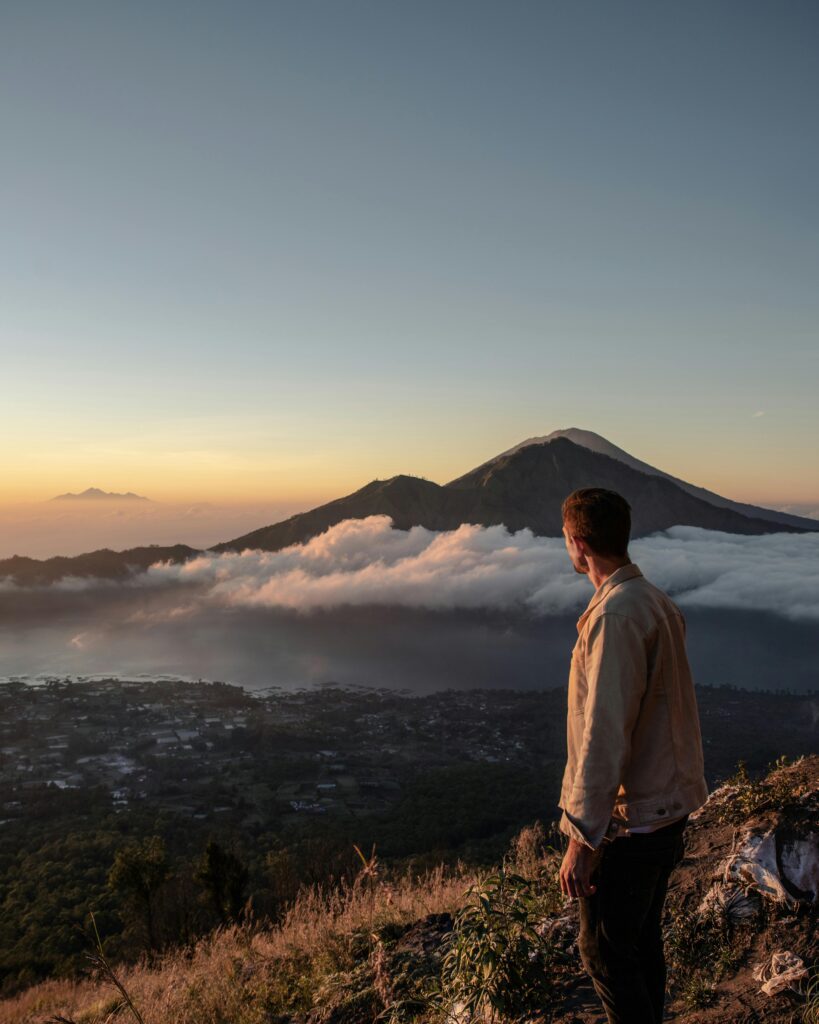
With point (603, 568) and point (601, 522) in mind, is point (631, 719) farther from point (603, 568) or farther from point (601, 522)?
point (601, 522)

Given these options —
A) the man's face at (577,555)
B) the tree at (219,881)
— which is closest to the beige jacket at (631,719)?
the man's face at (577,555)

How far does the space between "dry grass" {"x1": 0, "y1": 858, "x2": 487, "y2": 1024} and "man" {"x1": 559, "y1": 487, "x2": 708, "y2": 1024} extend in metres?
2.56

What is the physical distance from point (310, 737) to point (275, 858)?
73.4 meters

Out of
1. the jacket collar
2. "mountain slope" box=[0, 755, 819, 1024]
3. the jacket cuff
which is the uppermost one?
the jacket collar

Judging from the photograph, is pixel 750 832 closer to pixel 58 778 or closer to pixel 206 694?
pixel 58 778

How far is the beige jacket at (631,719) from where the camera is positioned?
209 cm

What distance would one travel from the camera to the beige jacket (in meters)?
2.09

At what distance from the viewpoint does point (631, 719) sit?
2135 mm

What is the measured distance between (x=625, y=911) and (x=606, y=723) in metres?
0.71

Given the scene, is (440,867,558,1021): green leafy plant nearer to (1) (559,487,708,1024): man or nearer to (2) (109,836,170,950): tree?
(1) (559,487,708,1024): man

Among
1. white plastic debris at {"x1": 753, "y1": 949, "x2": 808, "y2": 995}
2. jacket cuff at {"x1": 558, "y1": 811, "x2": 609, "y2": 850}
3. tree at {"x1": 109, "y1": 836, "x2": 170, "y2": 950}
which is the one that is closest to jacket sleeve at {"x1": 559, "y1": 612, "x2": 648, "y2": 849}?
jacket cuff at {"x1": 558, "y1": 811, "x2": 609, "y2": 850}

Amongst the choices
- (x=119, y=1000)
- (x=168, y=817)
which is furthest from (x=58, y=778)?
(x=119, y=1000)

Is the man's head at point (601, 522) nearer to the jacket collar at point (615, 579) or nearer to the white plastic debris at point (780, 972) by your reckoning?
the jacket collar at point (615, 579)

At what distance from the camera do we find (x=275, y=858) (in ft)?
105
